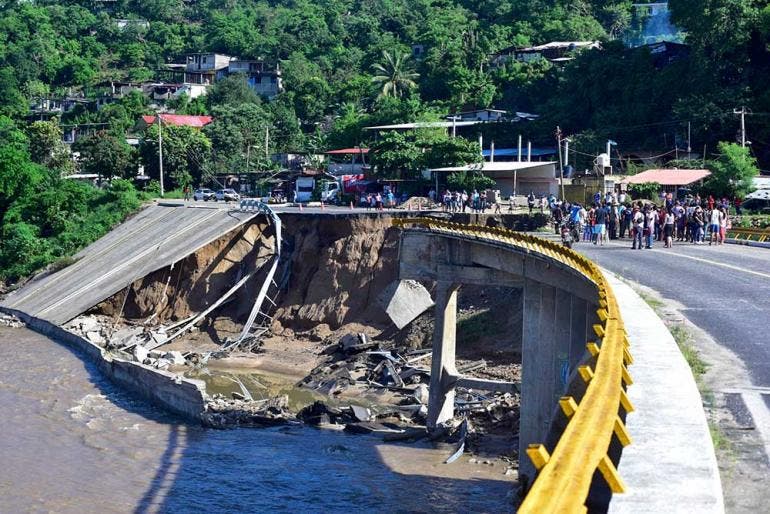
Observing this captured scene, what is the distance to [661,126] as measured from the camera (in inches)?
2628

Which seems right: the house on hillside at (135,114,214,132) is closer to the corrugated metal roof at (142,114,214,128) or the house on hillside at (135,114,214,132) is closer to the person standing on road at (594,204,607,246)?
the corrugated metal roof at (142,114,214,128)

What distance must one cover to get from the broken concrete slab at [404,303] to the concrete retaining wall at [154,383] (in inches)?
334

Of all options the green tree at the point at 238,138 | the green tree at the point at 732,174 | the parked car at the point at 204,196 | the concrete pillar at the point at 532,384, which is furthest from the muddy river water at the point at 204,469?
the green tree at the point at 238,138

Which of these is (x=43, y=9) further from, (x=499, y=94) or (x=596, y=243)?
(x=596, y=243)

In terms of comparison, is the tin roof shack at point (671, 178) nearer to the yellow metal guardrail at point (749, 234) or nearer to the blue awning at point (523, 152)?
the yellow metal guardrail at point (749, 234)

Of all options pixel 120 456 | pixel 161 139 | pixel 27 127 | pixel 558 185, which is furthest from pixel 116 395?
pixel 27 127

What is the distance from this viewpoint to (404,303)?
121 feet

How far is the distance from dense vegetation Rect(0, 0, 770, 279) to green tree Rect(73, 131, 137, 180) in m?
0.14

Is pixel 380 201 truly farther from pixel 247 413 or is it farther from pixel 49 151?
pixel 49 151

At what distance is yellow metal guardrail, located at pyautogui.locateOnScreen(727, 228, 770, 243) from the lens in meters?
38.8

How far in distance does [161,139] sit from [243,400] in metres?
43.6

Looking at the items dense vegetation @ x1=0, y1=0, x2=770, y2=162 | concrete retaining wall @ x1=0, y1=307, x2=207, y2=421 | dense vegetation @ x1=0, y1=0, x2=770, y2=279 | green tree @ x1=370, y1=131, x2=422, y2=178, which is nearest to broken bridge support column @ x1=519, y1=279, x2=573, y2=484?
concrete retaining wall @ x1=0, y1=307, x2=207, y2=421

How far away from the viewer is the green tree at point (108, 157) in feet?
243

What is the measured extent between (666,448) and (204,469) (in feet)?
57.3
